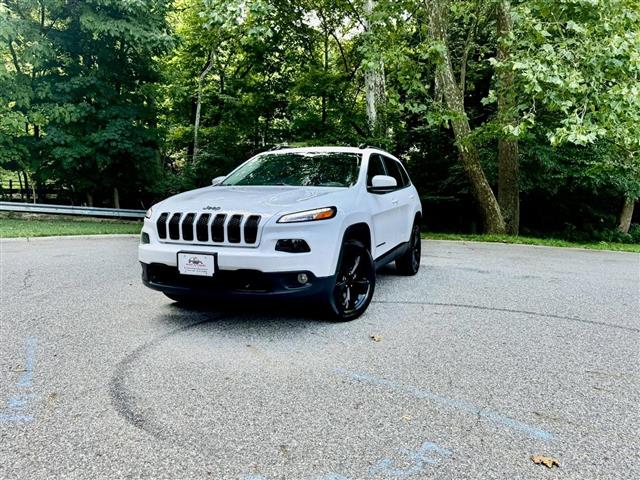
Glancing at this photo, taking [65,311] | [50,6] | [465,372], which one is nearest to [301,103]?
[50,6]

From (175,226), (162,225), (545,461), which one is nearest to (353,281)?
(175,226)

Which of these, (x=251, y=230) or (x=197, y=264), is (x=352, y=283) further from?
(x=197, y=264)

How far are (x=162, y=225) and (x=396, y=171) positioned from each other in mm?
3486

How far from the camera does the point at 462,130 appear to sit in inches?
508

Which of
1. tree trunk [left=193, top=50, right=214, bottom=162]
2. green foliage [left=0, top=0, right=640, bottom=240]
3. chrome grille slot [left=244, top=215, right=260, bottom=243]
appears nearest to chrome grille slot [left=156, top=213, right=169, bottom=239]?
chrome grille slot [left=244, top=215, right=260, bottom=243]

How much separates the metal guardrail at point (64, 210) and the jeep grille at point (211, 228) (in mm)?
13467

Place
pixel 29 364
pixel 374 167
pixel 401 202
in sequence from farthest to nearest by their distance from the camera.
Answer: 1. pixel 401 202
2. pixel 374 167
3. pixel 29 364

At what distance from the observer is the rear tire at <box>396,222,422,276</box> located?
6749mm

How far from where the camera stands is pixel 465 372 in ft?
11.0

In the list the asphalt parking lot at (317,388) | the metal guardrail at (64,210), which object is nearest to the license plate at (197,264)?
the asphalt parking lot at (317,388)

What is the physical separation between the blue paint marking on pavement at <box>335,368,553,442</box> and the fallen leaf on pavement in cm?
20

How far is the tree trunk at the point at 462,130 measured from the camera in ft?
39.3

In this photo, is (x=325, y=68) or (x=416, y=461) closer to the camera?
(x=416, y=461)

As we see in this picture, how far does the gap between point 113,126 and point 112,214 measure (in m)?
3.08
